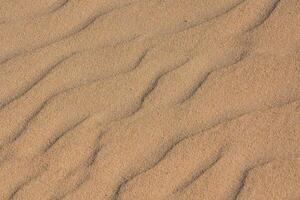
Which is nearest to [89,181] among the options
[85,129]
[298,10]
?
[85,129]

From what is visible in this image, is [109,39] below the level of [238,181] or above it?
Result: above

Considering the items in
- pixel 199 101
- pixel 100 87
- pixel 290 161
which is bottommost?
pixel 290 161

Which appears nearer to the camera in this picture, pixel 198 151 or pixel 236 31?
pixel 198 151

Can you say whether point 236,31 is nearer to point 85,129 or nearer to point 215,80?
point 215,80

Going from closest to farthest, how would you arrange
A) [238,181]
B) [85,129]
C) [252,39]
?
[238,181] < [85,129] < [252,39]

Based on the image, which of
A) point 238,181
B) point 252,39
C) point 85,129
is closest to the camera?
point 238,181

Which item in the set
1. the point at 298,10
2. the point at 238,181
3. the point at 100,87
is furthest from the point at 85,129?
the point at 298,10
